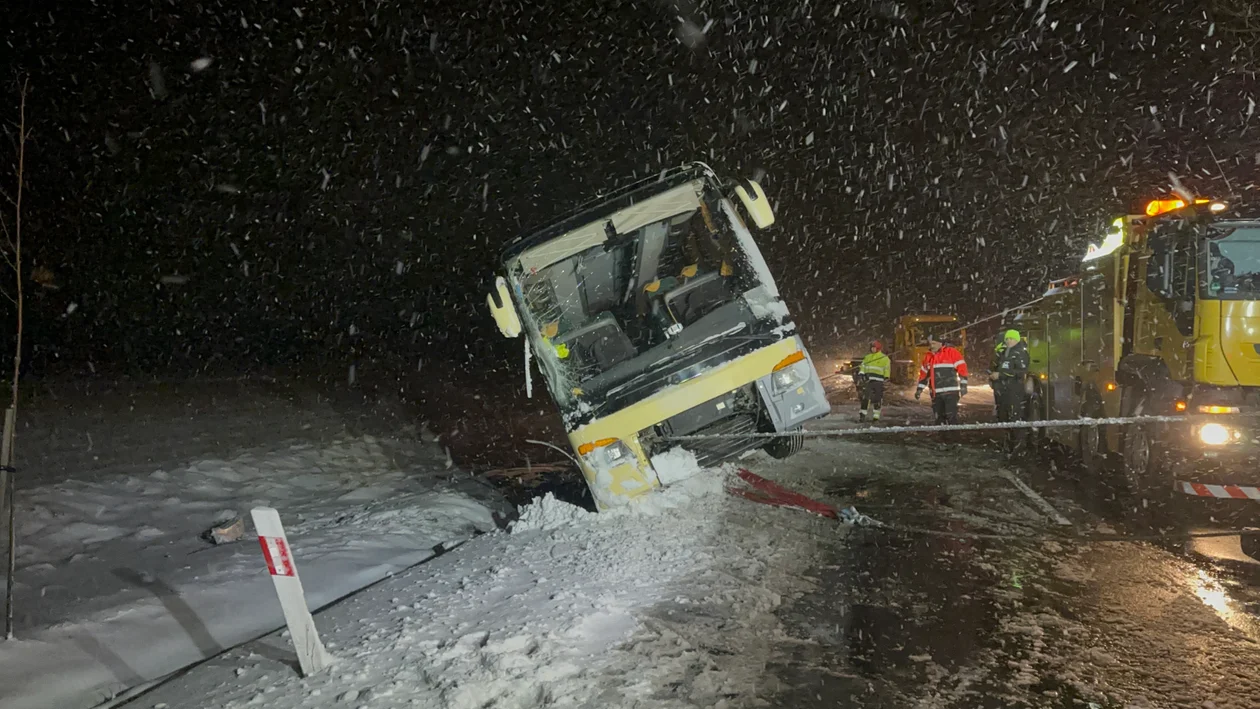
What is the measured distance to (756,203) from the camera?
7480mm

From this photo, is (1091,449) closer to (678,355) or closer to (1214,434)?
(1214,434)

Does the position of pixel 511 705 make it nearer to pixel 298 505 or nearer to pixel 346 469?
pixel 298 505

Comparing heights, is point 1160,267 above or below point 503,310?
below

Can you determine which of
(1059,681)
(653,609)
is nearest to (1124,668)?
(1059,681)

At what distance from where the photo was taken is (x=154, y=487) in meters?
8.78

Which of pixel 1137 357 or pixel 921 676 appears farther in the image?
pixel 1137 357

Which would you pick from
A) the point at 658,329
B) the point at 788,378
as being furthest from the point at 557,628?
the point at 658,329

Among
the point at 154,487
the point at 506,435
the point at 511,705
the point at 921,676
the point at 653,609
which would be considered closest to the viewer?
the point at 511,705

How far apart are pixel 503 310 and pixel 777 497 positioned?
3279mm

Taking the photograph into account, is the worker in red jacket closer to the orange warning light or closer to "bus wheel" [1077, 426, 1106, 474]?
"bus wheel" [1077, 426, 1106, 474]

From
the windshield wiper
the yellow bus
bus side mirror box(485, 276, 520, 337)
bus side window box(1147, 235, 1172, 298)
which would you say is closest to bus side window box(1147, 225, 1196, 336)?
bus side window box(1147, 235, 1172, 298)

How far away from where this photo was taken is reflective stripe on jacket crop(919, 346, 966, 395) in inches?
474

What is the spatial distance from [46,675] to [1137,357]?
928 centimetres

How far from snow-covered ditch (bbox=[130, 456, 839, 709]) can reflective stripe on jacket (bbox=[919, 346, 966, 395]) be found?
6346mm
